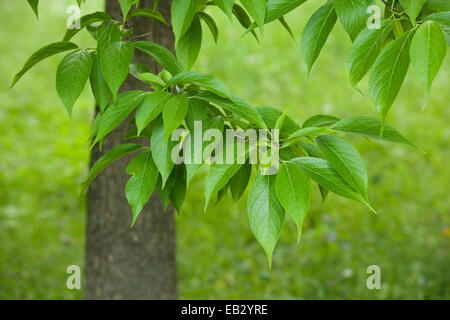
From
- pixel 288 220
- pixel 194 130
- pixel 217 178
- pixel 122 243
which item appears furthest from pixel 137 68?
pixel 288 220

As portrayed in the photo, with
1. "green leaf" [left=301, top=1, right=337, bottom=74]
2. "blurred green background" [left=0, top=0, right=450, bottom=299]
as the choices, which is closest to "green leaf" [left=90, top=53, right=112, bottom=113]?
"green leaf" [left=301, top=1, right=337, bottom=74]

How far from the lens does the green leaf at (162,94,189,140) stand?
0.88 metres

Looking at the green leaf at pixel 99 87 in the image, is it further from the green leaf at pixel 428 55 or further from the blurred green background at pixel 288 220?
the blurred green background at pixel 288 220

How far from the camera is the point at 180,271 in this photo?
119 inches

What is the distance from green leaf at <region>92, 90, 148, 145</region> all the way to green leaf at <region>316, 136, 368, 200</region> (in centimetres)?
34

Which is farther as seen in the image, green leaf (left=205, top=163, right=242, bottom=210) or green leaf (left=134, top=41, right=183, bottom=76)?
green leaf (left=134, top=41, right=183, bottom=76)

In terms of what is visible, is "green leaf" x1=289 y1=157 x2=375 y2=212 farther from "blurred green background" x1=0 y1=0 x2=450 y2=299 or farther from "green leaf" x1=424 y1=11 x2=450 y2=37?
"blurred green background" x1=0 y1=0 x2=450 y2=299

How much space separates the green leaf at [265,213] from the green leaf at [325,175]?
0.20 ft

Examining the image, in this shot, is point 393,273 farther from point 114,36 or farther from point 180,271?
point 114,36

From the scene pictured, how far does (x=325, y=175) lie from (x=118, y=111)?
14.8 inches

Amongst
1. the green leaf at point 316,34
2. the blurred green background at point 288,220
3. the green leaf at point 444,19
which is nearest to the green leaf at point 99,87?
the green leaf at point 316,34

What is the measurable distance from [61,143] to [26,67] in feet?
11.9

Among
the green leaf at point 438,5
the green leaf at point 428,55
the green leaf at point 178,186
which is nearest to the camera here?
the green leaf at point 428,55

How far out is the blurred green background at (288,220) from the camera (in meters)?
2.77
